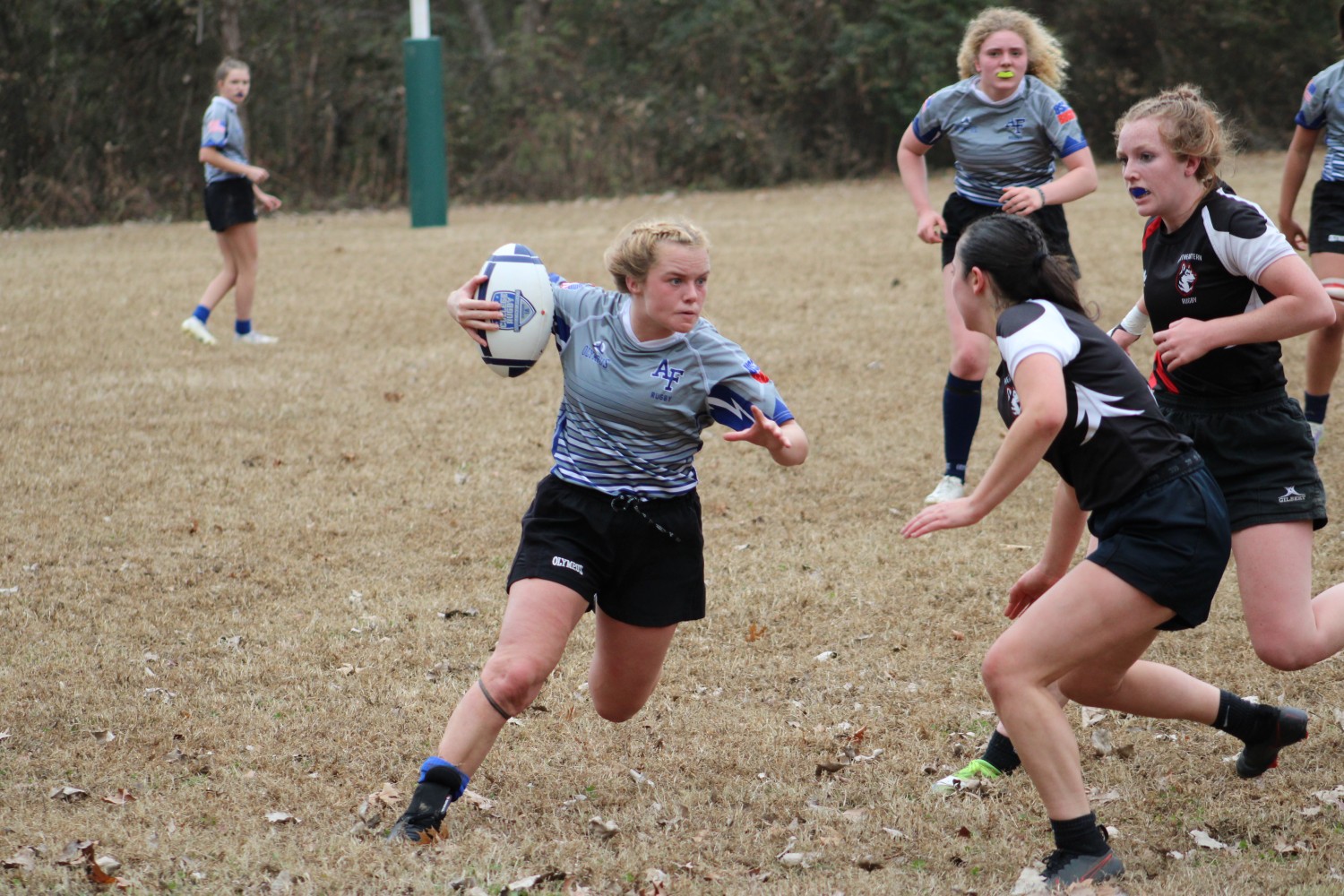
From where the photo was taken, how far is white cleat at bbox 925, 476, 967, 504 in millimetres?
7027

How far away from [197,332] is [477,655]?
6.93m

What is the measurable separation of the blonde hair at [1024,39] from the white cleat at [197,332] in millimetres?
6934

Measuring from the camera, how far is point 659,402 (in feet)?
12.9

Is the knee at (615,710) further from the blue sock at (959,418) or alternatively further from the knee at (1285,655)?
the blue sock at (959,418)

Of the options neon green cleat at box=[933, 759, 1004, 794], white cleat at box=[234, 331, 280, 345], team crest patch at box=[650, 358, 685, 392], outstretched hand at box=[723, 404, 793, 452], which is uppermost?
team crest patch at box=[650, 358, 685, 392]

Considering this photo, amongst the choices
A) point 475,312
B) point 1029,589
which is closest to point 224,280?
point 475,312

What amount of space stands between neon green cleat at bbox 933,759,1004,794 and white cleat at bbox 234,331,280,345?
8436 millimetres

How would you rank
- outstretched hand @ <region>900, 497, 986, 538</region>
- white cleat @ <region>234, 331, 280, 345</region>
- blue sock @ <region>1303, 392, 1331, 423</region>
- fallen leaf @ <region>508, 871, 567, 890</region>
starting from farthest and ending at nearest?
1. white cleat @ <region>234, 331, 280, 345</region>
2. blue sock @ <region>1303, 392, 1331, 423</region>
3. fallen leaf @ <region>508, 871, 567, 890</region>
4. outstretched hand @ <region>900, 497, 986, 538</region>

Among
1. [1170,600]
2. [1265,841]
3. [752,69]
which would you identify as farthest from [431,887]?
[752,69]

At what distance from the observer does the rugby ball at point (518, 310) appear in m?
4.06

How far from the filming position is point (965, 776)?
13.8ft

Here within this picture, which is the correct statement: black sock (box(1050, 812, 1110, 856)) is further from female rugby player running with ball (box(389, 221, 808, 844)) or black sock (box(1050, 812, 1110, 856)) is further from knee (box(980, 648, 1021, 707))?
female rugby player running with ball (box(389, 221, 808, 844))

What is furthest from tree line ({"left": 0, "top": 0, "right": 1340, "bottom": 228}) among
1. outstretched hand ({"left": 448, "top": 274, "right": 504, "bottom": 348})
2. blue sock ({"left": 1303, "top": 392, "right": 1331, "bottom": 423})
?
outstretched hand ({"left": 448, "top": 274, "right": 504, "bottom": 348})

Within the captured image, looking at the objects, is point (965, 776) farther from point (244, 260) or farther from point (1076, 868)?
point (244, 260)
